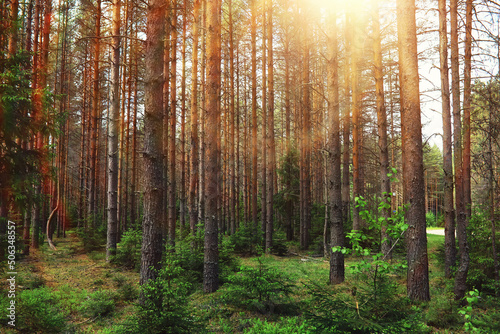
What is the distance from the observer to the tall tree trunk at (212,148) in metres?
7.15

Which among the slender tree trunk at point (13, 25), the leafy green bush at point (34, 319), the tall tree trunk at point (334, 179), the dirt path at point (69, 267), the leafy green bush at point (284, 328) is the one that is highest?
→ the slender tree trunk at point (13, 25)

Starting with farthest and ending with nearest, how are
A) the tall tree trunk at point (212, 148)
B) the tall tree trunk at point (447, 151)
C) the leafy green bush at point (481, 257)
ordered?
the tall tree trunk at point (447, 151), the tall tree trunk at point (212, 148), the leafy green bush at point (481, 257)

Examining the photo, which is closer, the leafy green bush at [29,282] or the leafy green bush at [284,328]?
the leafy green bush at [284,328]

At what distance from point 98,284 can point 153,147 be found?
5.00 metres

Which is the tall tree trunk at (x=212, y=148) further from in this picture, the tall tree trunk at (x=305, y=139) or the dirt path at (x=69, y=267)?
the tall tree trunk at (x=305, y=139)

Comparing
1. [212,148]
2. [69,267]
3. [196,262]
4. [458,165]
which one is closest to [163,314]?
[212,148]

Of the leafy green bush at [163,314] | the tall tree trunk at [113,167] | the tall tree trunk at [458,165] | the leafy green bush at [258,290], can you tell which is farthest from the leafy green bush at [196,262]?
the tall tree trunk at [458,165]

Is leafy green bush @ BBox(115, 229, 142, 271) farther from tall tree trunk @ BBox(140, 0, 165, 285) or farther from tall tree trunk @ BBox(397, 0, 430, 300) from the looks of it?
tall tree trunk @ BBox(397, 0, 430, 300)

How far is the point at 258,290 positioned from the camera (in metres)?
5.49

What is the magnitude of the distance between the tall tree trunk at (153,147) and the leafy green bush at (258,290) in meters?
1.77

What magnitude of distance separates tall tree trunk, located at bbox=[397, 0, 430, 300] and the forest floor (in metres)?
0.59

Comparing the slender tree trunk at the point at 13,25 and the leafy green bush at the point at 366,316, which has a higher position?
the slender tree trunk at the point at 13,25

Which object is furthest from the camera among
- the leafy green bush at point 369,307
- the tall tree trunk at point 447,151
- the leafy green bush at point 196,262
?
Result: the leafy green bush at point 196,262

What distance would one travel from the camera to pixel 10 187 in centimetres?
653
